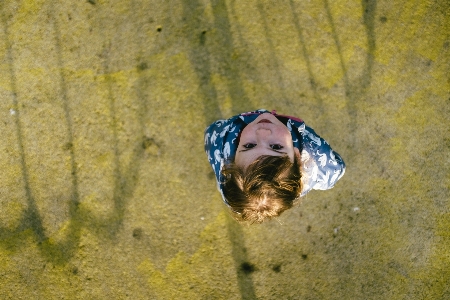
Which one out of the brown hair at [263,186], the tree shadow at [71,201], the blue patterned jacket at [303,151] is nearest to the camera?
the brown hair at [263,186]

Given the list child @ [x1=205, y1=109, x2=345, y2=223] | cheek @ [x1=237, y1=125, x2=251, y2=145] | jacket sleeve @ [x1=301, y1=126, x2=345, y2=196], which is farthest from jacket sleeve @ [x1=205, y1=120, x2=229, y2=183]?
jacket sleeve @ [x1=301, y1=126, x2=345, y2=196]

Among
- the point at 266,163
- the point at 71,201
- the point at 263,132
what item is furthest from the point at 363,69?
the point at 71,201

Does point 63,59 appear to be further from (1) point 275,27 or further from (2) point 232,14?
(1) point 275,27

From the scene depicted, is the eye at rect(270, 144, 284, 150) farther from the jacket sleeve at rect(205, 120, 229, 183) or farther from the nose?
the jacket sleeve at rect(205, 120, 229, 183)

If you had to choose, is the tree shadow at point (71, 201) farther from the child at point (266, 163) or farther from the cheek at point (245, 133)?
the cheek at point (245, 133)

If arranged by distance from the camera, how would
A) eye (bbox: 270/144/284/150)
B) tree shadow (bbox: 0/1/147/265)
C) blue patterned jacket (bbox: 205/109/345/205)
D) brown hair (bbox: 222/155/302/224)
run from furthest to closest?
tree shadow (bbox: 0/1/147/265)
blue patterned jacket (bbox: 205/109/345/205)
eye (bbox: 270/144/284/150)
brown hair (bbox: 222/155/302/224)

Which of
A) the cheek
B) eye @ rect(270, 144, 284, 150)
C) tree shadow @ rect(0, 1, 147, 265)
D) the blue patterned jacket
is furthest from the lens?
tree shadow @ rect(0, 1, 147, 265)

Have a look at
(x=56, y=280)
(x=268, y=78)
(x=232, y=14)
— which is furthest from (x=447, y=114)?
(x=56, y=280)

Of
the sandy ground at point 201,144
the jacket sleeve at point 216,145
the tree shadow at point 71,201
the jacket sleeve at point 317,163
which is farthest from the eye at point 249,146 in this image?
the tree shadow at point 71,201
